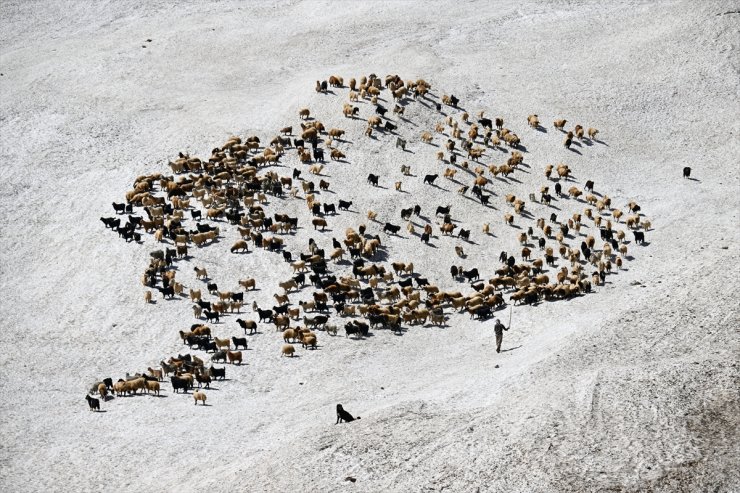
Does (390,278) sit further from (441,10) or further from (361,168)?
(441,10)

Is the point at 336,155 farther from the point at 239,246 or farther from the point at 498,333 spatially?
the point at 498,333

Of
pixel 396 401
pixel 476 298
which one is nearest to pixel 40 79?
pixel 476 298

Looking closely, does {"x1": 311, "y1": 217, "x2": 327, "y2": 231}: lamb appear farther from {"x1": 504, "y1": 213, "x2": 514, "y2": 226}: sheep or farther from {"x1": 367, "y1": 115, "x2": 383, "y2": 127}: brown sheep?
{"x1": 367, "y1": 115, "x2": 383, "y2": 127}: brown sheep

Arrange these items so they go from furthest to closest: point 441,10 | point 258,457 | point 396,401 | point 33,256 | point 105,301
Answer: point 441,10 → point 33,256 → point 105,301 → point 396,401 → point 258,457

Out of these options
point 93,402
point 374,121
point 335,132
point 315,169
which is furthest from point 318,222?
point 93,402

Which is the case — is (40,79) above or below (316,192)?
above

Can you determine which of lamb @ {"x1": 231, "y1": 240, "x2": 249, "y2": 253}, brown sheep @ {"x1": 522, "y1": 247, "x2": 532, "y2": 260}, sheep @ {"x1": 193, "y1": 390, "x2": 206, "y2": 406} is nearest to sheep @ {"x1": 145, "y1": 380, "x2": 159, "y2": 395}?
sheep @ {"x1": 193, "y1": 390, "x2": 206, "y2": 406}

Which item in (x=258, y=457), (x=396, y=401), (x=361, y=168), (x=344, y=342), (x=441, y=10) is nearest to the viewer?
(x=258, y=457)

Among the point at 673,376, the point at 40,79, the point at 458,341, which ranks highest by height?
the point at 40,79
